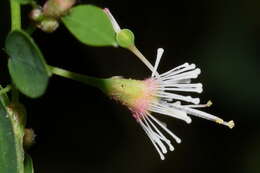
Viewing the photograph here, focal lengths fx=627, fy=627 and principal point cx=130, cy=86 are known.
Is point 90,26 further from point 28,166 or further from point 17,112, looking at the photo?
point 28,166

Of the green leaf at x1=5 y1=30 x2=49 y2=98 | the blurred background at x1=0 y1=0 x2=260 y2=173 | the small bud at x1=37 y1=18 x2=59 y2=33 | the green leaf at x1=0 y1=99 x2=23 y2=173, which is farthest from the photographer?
the blurred background at x1=0 y1=0 x2=260 y2=173

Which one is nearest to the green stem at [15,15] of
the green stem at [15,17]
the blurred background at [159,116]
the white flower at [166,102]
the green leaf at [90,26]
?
the green stem at [15,17]

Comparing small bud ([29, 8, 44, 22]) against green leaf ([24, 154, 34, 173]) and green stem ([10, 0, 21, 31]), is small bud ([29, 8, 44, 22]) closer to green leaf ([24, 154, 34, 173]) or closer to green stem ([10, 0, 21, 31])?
green stem ([10, 0, 21, 31])

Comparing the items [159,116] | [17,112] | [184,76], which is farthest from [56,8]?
[159,116]

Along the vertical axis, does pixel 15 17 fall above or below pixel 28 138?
above

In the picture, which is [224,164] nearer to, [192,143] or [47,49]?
[192,143]

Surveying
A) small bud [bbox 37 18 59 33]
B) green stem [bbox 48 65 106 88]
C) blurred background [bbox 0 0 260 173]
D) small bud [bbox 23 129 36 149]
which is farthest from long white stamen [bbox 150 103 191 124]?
blurred background [bbox 0 0 260 173]

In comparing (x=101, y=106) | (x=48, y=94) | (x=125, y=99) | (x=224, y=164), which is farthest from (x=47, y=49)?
(x=125, y=99)
